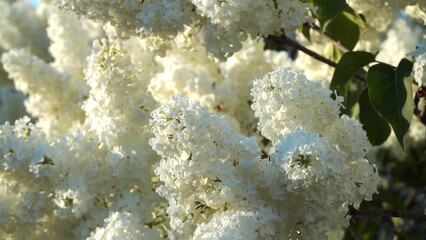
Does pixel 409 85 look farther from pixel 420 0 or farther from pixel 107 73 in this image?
pixel 107 73

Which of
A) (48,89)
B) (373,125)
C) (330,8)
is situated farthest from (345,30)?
(48,89)

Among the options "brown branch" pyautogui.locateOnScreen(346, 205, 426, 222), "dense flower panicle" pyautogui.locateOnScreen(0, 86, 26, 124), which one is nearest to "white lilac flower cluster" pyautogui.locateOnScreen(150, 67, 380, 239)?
"brown branch" pyautogui.locateOnScreen(346, 205, 426, 222)

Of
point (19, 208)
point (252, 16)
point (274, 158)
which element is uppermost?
point (19, 208)

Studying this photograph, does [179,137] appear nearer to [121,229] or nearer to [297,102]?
[297,102]

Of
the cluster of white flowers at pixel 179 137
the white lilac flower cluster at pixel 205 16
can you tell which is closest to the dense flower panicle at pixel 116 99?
the cluster of white flowers at pixel 179 137

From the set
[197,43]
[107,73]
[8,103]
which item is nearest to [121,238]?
[107,73]

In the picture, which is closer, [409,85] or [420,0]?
[409,85]
